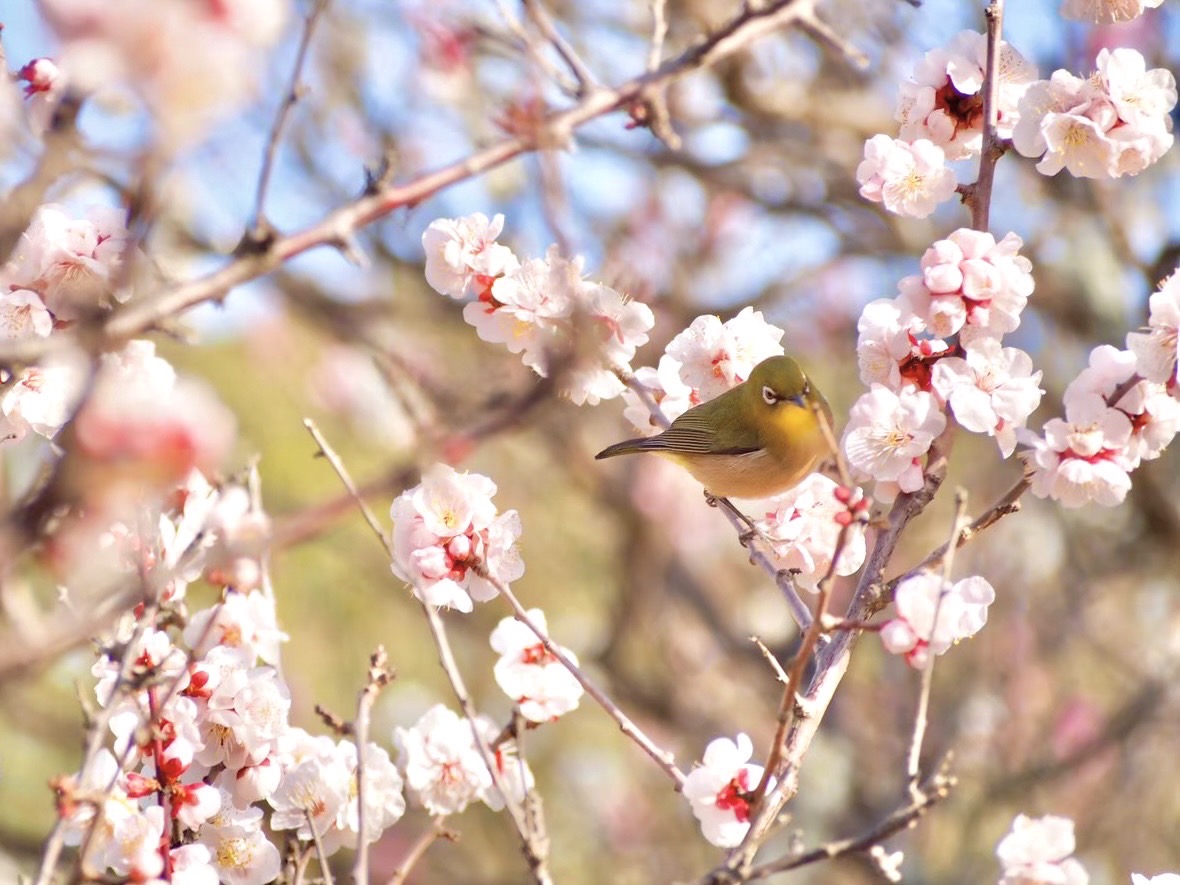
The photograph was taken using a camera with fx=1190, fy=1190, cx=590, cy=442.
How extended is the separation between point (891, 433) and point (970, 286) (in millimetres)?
320

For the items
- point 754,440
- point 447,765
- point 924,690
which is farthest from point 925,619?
point 754,440

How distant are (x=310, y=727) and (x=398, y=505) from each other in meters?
5.06

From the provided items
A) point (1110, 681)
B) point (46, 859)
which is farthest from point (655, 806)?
point (46, 859)

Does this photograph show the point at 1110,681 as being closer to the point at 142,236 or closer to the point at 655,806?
the point at 655,806

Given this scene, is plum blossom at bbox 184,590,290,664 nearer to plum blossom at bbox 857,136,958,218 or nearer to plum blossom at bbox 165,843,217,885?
plum blossom at bbox 165,843,217,885

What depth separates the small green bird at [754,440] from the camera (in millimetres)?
3826

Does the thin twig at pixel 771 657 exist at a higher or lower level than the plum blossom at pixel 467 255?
lower

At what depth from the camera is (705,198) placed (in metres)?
7.59

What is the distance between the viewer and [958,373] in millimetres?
2309

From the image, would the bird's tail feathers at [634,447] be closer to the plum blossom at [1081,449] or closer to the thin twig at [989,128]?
the thin twig at [989,128]

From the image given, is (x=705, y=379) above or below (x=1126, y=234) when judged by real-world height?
below

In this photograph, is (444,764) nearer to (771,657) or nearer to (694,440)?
(771,657)

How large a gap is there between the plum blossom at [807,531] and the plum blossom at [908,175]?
0.63 metres

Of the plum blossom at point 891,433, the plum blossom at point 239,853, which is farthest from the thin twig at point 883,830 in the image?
the plum blossom at point 239,853
